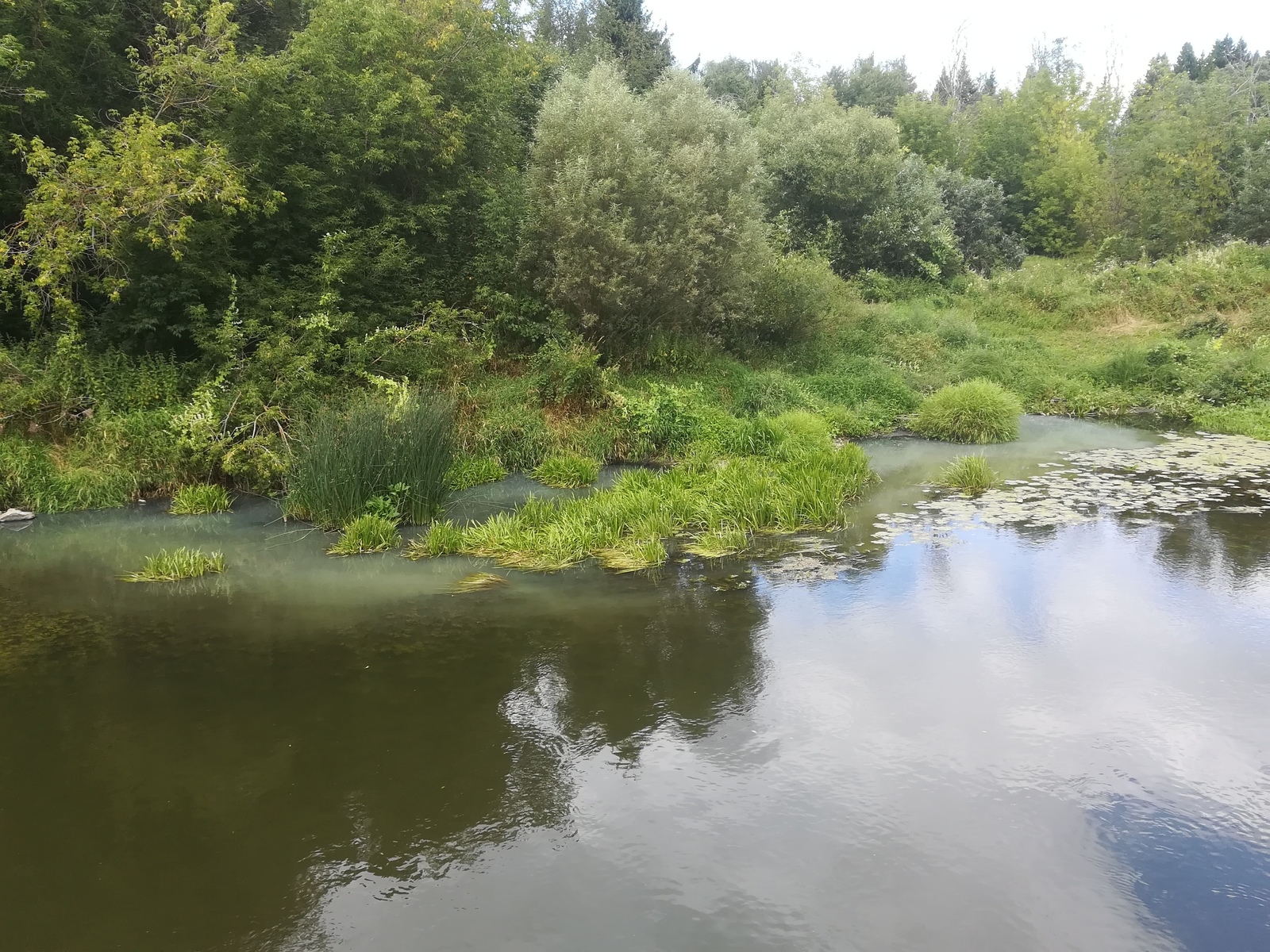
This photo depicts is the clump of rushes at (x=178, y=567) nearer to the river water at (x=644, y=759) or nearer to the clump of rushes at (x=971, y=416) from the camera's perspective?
the river water at (x=644, y=759)

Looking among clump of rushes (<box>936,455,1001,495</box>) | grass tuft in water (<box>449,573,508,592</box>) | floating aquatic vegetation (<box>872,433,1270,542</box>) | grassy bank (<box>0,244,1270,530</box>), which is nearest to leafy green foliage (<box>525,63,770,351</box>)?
grassy bank (<box>0,244,1270,530</box>)

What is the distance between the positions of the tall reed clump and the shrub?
3992mm

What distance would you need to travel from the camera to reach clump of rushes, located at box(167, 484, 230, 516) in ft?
33.3

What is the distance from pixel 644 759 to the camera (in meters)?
4.85

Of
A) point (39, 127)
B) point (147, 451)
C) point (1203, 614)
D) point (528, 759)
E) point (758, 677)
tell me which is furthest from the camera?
point (39, 127)

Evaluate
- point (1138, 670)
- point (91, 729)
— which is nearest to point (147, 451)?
point (91, 729)

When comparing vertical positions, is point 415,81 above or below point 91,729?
above

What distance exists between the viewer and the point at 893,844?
13.3 ft

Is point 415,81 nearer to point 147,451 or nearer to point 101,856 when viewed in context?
point 147,451

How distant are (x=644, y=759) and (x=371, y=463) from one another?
563cm

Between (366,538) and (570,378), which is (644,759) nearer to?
(366,538)

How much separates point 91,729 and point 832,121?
2315 cm

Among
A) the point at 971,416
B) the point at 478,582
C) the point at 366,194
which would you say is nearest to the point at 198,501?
the point at 478,582

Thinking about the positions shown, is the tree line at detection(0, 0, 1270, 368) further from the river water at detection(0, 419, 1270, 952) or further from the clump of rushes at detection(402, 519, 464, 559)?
the river water at detection(0, 419, 1270, 952)
